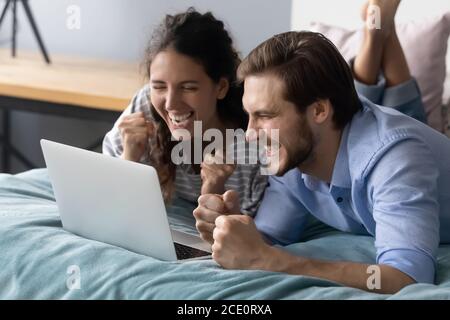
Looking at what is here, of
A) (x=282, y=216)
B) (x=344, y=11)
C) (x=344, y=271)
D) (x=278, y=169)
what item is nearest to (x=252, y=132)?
(x=278, y=169)

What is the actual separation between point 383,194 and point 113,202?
46 cm

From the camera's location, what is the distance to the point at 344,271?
1371 millimetres

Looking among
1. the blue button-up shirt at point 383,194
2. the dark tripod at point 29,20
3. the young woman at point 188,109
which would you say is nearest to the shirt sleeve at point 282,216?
the blue button-up shirt at point 383,194

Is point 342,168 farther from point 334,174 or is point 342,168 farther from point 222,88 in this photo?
point 222,88

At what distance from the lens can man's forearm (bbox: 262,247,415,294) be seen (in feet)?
4.35

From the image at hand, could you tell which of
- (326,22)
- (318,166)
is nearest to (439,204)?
(318,166)

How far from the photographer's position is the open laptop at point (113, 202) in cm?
142

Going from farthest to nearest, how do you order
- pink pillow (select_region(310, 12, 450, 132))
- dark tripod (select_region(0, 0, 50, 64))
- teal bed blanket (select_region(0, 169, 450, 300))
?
1. dark tripod (select_region(0, 0, 50, 64))
2. pink pillow (select_region(310, 12, 450, 132))
3. teal bed blanket (select_region(0, 169, 450, 300))

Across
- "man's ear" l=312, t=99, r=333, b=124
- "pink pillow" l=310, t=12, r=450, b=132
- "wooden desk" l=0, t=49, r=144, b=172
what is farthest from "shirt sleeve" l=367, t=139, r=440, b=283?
"wooden desk" l=0, t=49, r=144, b=172

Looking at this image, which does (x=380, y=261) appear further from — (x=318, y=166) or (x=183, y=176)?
(x=183, y=176)

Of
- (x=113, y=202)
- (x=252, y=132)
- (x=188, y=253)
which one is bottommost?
→ (x=188, y=253)

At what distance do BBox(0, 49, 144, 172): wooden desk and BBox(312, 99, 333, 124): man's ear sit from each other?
3.60 ft

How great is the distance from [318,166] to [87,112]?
1231 mm

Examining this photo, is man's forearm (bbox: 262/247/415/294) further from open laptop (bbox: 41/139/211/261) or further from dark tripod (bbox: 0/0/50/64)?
dark tripod (bbox: 0/0/50/64)
